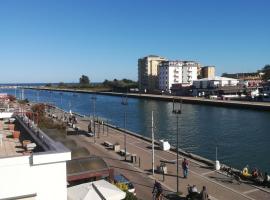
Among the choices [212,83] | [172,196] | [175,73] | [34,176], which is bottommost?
[172,196]

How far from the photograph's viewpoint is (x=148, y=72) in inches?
6073

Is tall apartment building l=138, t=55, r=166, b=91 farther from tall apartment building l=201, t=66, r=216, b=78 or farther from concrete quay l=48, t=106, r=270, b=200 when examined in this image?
concrete quay l=48, t=106, r=270, b=200

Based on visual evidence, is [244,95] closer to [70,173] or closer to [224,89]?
[224,89]

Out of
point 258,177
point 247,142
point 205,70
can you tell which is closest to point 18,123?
point 258,177

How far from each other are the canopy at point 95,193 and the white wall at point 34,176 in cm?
361

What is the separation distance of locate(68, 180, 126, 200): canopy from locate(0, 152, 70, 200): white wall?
11.9 feet

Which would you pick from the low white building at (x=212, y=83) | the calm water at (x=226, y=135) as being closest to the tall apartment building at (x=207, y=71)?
the low white building at (x=212, y=83)

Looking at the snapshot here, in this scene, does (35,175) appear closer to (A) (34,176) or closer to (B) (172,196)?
(A) (34,176)

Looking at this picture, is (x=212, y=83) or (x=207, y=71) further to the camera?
(x=207, y=71)

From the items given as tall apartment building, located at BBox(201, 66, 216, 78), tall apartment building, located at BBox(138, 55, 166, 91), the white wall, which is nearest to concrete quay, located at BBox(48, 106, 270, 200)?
the white wall

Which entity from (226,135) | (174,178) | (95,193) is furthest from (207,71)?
(95,193)

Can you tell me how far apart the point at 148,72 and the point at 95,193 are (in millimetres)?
142501

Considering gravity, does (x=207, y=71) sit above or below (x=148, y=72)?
above

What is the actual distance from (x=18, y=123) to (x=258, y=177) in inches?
533
